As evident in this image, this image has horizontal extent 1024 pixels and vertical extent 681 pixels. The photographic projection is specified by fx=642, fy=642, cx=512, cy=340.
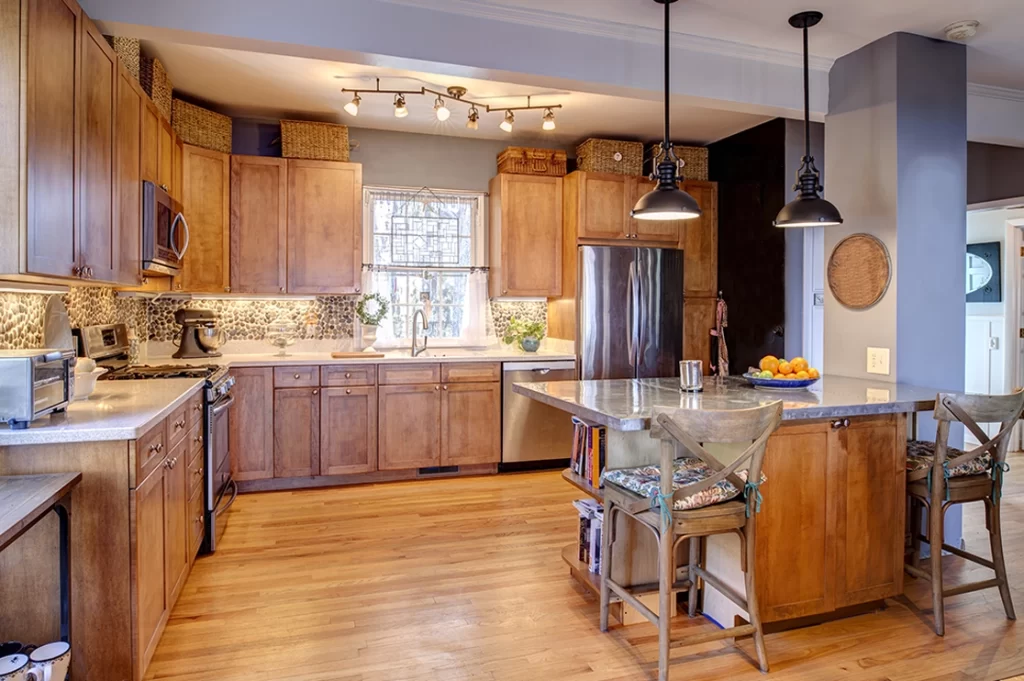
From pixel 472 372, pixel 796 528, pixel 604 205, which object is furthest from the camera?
pixel 604 205

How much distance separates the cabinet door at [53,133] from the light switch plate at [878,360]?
11.8 feet

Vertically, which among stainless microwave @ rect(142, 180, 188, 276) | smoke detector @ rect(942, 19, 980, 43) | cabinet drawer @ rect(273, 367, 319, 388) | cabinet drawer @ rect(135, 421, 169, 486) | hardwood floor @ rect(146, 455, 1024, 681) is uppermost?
smoke detector @ rect(942, 19, 980, 43)

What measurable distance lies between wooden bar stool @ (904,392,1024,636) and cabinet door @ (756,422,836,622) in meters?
0.42

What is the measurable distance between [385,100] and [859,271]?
320cm

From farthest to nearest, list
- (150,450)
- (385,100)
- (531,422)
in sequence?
(531,422)
(385,100)
(150,450)

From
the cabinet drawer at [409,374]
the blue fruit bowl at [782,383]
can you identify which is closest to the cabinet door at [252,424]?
the cabinet drawer at [409,374]

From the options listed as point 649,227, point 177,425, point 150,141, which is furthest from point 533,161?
point 177,425

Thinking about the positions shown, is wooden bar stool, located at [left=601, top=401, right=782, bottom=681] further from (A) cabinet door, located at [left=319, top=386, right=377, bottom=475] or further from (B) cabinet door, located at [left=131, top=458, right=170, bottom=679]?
(A) cabinet door, located at [left=319, top=386, right=377, bottom=475]

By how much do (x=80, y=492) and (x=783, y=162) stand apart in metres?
4.54

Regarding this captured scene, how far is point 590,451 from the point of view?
273 cm

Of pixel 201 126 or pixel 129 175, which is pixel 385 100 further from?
pixel 129 175

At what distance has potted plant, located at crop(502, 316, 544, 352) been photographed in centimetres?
530

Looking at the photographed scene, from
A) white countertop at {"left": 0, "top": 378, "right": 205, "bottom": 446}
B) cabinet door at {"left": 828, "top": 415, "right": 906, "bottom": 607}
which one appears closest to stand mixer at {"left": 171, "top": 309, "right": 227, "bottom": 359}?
white countertop at {"left": 0, "top": 378, "right": 205, "bottom": 446}

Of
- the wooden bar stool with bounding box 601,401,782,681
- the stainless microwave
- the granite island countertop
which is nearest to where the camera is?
the wooden bar stool with bounding box 601,401,782,681
